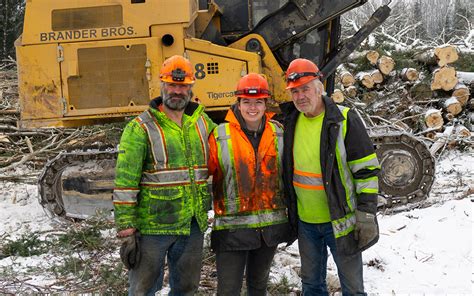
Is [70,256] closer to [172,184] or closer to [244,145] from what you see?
[172,184]

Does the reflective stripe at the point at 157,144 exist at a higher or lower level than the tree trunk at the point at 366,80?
lower

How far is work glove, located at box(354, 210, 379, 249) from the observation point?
3068mm

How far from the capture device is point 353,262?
3201 mm

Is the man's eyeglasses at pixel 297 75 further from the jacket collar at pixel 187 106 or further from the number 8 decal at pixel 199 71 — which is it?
the number 8 decal at pixel 199 71

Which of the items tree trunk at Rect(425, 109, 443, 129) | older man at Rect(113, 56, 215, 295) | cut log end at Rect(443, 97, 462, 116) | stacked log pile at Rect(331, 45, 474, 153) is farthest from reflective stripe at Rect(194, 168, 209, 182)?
cut log end at Rect(443, 97, 462, 116)

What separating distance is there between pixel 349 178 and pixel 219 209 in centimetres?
90

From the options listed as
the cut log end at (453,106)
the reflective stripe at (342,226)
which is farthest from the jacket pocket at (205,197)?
the cut log end at (453,106)

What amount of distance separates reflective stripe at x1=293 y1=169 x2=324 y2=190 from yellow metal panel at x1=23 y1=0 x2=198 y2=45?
2.84 m

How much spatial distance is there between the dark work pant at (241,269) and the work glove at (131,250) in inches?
21.7

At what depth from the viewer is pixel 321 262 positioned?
3.40 m

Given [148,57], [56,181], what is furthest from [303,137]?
[56,181]

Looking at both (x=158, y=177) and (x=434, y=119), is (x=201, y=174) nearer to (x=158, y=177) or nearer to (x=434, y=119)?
(x=158, y=177)

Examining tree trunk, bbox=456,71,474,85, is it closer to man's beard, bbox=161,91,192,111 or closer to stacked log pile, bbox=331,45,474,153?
stacked log pile, bbox=331,45,474,153

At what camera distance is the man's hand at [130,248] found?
9.87ft
